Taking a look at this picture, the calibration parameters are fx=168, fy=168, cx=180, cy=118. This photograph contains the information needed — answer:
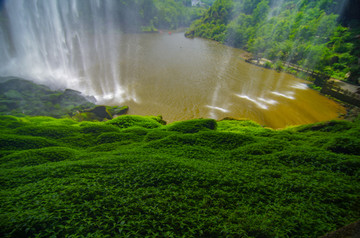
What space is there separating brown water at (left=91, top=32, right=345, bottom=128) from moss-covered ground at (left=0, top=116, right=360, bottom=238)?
11.1 metres

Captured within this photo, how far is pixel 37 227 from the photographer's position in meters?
3.17

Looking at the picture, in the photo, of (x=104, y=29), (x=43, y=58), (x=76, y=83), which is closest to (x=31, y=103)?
(x=76, y=83)

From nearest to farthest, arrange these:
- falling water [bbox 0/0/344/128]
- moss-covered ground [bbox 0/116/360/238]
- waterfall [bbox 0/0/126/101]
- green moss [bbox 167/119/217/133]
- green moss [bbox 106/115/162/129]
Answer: moss-covered ground [bbox 0/116/360/238] < green moss [bbox 167/119/217/133] < green moss [bbox 106/115/162/129] < falling water [bbox 0/0/344/128] < waterfall [bbox 0/0/126/101]

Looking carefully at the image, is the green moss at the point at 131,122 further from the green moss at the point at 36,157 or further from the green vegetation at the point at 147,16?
the green vegetation at the point at 147,16

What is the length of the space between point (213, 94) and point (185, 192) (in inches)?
784

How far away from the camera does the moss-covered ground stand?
342 cm

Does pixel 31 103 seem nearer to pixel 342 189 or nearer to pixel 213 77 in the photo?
pixel 342 189

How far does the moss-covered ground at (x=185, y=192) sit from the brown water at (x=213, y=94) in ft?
36.3

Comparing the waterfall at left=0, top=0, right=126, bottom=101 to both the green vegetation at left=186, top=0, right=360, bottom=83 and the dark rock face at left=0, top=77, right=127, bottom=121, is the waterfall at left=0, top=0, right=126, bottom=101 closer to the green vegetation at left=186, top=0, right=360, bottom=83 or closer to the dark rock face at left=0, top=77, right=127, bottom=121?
the dark rock face at left=0, top=77, right=127, bottom=121

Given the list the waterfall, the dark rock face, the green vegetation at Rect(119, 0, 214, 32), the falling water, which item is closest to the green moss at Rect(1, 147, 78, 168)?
the dark rock face

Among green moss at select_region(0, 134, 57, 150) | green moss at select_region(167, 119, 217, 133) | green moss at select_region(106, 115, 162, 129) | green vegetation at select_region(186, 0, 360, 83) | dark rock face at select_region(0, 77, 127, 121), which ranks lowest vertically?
dark rock face at select_region(0, 77, 127, 121)

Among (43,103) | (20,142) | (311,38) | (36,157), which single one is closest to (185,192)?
(36,157)

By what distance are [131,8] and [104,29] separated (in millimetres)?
21534

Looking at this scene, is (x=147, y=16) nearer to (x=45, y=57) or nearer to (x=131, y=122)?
(x=45, y=57)
